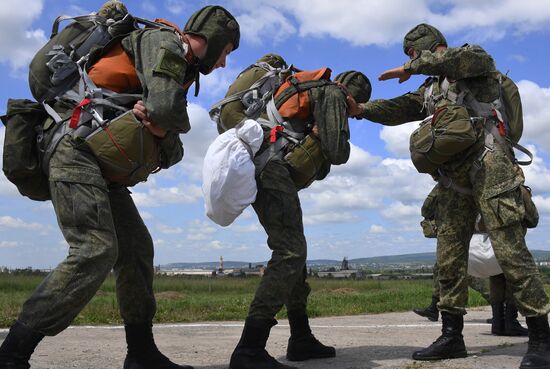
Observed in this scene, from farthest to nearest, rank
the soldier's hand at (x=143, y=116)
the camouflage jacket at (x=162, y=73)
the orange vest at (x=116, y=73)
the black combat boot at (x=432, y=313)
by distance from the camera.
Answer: the black combat boot at (x=432, y=313)
the orange vest at (x=116, y=73)
the soldier's hand at (x=143, y=116)
the camouflage jacket at (x=162, y=73)

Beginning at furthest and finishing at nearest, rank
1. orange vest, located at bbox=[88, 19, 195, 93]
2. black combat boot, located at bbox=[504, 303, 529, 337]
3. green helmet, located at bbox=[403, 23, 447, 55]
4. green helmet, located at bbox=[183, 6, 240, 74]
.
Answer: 1. black combat boot, located at bbox=[504, 303, 529, 337]
2. green helmet, located at bbox=[403, 23, 447, 55]
3. green helmet, located at bbox=[183, 6, 240, 74]
4. orange vest, located at bbox=[88, 19, 195, 93]

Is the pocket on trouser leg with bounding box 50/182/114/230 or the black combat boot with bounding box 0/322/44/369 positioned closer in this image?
the black combat boot with bounding box 0/322/44/369

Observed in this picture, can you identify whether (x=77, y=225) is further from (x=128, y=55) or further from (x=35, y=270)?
(x=35, y=270)

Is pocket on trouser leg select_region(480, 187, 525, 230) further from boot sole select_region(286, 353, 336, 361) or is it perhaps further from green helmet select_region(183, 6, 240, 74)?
green helmet select_region(183, 6, 240, 74)

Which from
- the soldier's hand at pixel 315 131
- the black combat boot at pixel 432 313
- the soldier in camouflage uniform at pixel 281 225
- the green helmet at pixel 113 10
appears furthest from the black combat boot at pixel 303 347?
the black combat boot at pixel 432 313

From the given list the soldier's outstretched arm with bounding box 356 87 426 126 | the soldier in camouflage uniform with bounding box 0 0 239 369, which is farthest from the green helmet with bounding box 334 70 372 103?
the soldier in camouflage uniform with bounding box 0 0 239 369

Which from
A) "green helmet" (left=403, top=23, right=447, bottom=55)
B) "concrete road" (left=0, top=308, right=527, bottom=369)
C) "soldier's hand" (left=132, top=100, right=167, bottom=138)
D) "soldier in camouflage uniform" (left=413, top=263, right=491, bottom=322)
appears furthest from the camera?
"soldier in camouflage uniform" (left=413, top=263, right=491, bottom=322)

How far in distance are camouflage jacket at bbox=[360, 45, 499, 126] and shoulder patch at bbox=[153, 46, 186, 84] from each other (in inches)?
71.8

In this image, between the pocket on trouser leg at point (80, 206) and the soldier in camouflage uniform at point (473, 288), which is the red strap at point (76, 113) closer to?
the pocket on trouser leg at point (80, 206)

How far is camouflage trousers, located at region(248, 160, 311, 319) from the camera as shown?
4332 mm

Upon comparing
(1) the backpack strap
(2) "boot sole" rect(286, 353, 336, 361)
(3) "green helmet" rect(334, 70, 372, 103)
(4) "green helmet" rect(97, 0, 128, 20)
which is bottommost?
(2) "boot sole" rect(286, 353, 336, 361)

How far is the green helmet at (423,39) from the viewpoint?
199 inches

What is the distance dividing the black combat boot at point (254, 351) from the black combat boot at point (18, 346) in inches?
52.0

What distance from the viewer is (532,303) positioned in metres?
4.40
